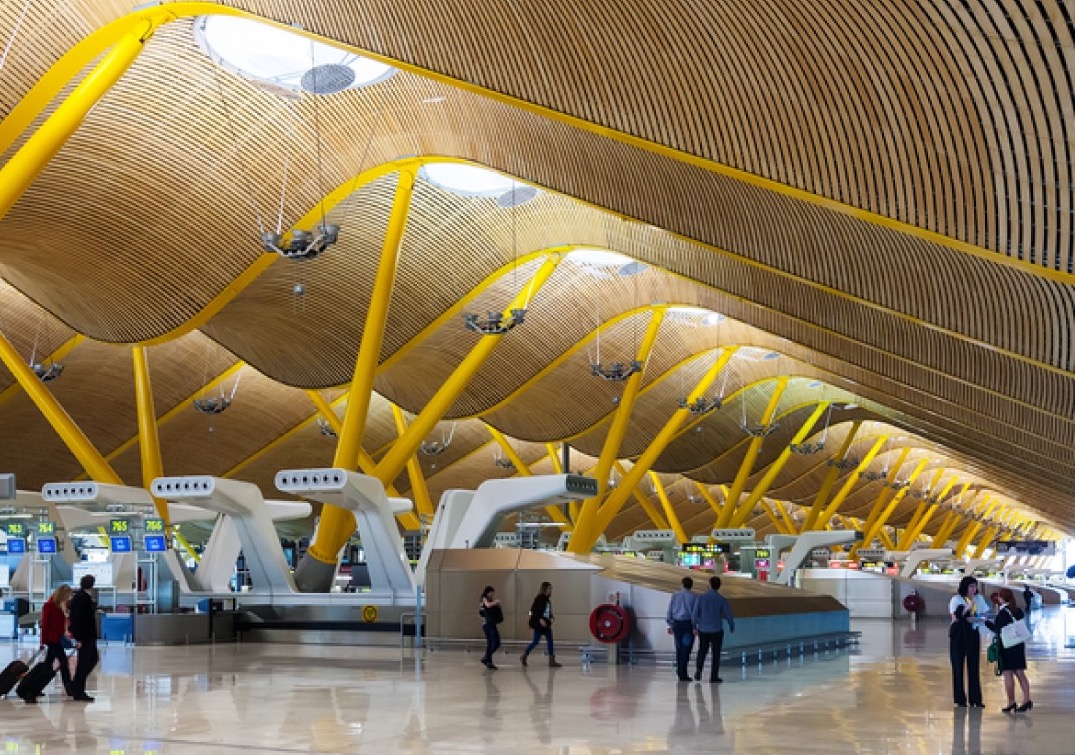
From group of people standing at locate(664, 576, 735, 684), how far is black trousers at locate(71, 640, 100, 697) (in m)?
7.31

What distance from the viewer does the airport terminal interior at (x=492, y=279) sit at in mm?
13391

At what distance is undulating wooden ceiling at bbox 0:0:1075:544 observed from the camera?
48.1 ft

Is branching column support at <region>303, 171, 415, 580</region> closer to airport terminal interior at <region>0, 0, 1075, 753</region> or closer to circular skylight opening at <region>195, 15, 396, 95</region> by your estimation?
airport terminal interior at <region>0, 0, 1075, 753</region>

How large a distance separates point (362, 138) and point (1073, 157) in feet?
56.7

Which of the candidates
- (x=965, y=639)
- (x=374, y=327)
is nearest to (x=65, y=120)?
(x=374, y=327)

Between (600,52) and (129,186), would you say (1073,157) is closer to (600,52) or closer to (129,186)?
(600,52)

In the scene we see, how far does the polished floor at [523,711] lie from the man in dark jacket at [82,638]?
25 centimetres

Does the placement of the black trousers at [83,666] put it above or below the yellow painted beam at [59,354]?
below

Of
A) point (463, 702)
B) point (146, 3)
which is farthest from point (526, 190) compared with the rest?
point (463, 702)

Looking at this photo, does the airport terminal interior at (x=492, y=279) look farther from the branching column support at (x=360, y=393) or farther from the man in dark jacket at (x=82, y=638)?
the man in dark jacket at (x=82, y=638)

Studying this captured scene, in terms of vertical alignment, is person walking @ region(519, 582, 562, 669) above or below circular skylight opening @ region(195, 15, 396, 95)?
below

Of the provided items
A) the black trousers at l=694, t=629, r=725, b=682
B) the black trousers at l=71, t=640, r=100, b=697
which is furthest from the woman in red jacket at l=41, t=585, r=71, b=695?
the black trousers at l=694, t=629, r=725, b=682

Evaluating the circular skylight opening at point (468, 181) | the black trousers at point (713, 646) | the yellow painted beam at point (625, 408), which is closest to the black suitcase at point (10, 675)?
the black trousers at point (713, 646)

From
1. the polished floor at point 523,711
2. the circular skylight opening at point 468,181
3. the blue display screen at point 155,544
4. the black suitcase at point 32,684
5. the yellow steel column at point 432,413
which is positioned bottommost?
the polished floor at point 523,711
